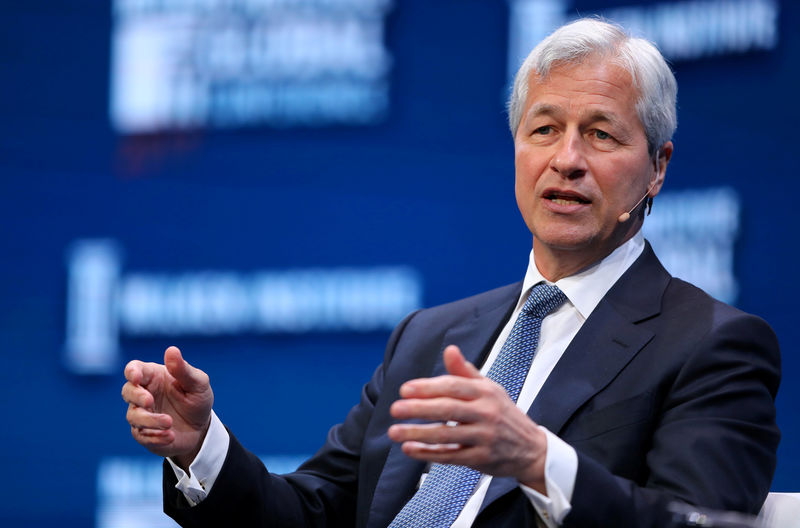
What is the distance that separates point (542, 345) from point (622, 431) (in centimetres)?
29

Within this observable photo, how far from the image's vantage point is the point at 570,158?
1.87m

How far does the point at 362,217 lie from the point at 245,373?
628 mm

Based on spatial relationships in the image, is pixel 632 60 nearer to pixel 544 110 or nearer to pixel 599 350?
pixel 544 110

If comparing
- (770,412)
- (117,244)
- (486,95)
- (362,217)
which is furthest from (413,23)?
(770,412)

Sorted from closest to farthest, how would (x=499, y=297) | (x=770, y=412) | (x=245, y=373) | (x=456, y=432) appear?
(x=456, y=432) → (x=770, y=412) → (x=499, y=297) → (x=245, y=373)

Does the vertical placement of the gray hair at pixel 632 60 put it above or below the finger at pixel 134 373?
above

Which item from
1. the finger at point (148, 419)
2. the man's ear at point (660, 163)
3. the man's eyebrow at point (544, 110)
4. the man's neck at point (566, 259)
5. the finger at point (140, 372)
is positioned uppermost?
the man's eyebrow at point (544, 110)

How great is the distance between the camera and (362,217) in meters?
3.04

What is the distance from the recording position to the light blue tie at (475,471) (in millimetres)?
1714

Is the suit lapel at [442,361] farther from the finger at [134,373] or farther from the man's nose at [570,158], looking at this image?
the finger at [134,373]

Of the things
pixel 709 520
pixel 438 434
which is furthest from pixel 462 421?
pixel 709 520

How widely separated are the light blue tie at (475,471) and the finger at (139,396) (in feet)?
1.65

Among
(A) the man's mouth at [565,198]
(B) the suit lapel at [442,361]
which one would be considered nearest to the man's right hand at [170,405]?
(B) the suit lapel at [442,361]

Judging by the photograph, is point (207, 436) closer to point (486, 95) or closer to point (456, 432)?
point (456, 432)
